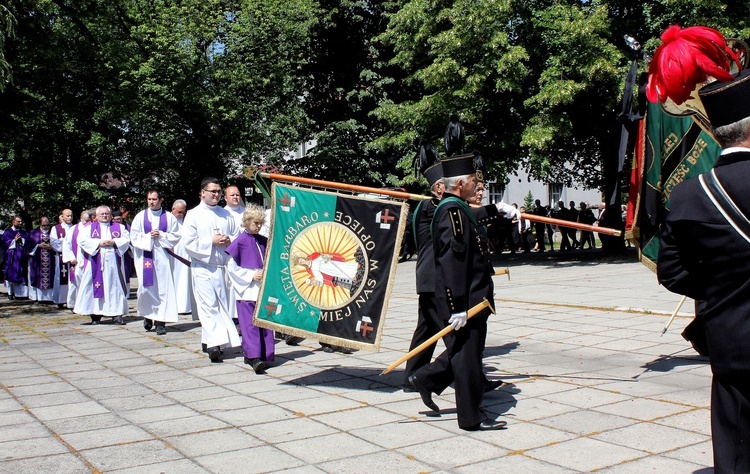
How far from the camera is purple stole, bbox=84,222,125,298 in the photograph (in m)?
12.6

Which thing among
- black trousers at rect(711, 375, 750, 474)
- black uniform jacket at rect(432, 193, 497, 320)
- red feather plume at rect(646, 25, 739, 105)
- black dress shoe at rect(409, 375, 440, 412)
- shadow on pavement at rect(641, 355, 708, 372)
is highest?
red feather plume at rect(646, 25, 739, 105)

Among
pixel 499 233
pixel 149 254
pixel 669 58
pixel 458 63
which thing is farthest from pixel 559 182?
pixel 669 58

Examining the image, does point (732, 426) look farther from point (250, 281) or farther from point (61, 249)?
point (61, 249)

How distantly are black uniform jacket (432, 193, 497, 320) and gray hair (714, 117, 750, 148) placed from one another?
2.41 metres

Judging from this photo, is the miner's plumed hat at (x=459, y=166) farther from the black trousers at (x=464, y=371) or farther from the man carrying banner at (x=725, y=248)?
the man carrying banner at (x=725, y=248)

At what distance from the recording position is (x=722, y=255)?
9.91 ft

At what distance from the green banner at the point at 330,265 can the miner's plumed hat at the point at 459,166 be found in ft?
3.18

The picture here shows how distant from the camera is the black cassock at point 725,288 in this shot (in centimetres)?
298

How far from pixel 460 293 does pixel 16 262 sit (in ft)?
55.5

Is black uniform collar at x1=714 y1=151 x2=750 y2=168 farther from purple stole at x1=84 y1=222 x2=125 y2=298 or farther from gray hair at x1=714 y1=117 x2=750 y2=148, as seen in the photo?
purple stole at x1=84 y1=222 x2=125 y2=298

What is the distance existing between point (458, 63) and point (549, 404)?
53.8ft

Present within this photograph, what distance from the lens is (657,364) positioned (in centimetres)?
718

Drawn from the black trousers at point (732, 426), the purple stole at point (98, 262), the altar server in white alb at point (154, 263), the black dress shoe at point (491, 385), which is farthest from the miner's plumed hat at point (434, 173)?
the purple stole at point (98, 262)

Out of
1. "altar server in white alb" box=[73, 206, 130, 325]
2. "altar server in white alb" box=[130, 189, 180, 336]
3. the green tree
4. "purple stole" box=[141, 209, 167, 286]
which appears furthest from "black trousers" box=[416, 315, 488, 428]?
the green tree
